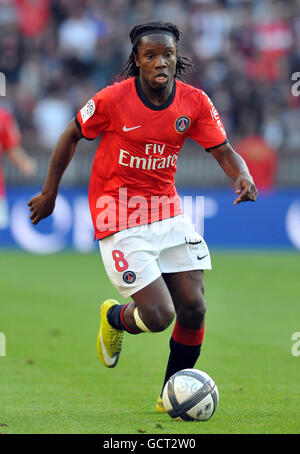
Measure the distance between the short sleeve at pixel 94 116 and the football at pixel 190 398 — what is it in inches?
63.6

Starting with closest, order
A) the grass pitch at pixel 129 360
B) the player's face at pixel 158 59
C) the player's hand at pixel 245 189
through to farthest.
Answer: the grass pitch at pixel 129 360, the player's hand at pixel 245 189, the player's face at pixel 158 59

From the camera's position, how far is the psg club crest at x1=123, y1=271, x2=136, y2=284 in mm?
5570

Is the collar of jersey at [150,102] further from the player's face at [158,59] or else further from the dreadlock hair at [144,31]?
the dreadlock hair at [144,31]

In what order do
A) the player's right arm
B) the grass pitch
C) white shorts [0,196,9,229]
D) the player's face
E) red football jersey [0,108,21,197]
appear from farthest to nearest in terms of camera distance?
1. white shorts [0,196,9,229]
2. red football jersey [0,108,21,197]
3. the player's right arm
4. the player's face
5. the grass pitch

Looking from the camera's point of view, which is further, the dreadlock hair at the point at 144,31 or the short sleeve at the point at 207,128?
the short sleeve at the point at 207,128

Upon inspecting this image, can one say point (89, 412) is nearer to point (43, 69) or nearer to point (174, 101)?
point (174, 101)

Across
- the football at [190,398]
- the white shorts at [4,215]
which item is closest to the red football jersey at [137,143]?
the football at [190,398]

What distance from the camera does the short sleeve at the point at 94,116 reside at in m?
5.59

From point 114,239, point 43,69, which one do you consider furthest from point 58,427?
point 43,69

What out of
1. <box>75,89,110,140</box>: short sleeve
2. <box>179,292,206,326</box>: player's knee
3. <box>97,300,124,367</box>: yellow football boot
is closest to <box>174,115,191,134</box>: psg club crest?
<box>75,89,110,140</box>: short sleeve

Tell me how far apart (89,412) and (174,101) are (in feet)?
6.53

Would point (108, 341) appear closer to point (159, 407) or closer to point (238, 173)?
point (159, 407)

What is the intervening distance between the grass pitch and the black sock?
0.29 metres

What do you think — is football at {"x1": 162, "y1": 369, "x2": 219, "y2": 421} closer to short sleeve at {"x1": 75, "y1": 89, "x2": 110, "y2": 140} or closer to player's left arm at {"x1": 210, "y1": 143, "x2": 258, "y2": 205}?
player's left arm at {"x1": 210, "y1": 143, "x2": 258, "y2": 205}
